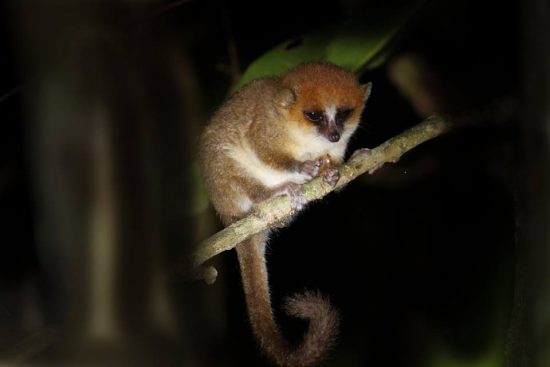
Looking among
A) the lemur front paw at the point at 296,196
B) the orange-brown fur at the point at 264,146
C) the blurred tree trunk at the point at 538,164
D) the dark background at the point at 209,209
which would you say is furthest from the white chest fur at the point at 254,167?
the blurred tree trunk at the point at 538,164

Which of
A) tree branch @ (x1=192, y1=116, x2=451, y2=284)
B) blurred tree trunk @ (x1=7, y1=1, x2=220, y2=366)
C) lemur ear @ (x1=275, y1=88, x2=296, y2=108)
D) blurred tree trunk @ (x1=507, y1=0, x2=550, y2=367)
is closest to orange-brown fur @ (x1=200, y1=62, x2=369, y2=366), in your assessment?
lemur ear @ (x1=275, y1=88, x2=296, y2=108)

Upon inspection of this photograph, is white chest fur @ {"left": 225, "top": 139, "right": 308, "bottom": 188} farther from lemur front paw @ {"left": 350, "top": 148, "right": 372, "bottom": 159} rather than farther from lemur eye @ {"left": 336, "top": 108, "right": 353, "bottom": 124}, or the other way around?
lemur front paw @ {"left": 350, "top": 148, "right": 372, "bottom": 159}

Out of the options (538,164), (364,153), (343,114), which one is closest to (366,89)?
(343,114)

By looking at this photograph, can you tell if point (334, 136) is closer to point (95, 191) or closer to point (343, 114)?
point (343, 114)

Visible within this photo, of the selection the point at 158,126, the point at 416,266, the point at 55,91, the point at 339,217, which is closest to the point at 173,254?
the point at 158,126

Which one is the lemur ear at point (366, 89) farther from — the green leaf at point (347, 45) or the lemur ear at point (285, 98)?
the lemur ear at point (285, 98)

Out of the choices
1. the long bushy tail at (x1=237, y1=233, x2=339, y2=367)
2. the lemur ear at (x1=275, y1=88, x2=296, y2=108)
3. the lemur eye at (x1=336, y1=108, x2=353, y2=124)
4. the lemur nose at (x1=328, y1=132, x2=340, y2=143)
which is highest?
the lemur ear at (x1=275, y1=88, x2=296, y2=108)
